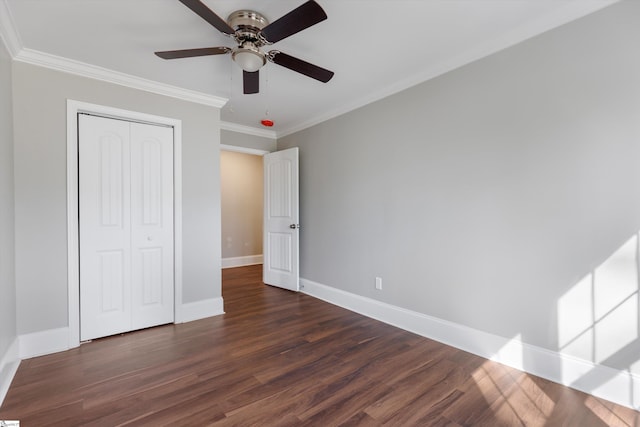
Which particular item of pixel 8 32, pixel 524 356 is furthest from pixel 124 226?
pixel 524 356

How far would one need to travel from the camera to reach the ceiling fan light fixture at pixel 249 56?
80.3 inches

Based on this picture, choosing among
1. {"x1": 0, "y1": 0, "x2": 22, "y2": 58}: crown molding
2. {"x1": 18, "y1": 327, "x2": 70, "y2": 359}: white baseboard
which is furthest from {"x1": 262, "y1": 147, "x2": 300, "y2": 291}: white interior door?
{"x1": 0, "y1": 0, "x2": 22, "y2": 58}: crown molding

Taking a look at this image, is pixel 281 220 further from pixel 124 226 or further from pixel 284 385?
pixel 284 385

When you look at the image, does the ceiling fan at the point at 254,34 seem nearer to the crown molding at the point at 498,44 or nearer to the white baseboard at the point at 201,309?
the crown molding at the point at 498,44

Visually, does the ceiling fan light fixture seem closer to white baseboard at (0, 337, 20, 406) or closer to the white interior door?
the white interior door

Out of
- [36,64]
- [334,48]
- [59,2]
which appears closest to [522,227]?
[334,48]

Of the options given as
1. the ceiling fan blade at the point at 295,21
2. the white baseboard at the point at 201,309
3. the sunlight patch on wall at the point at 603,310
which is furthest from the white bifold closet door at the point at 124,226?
the sunlight patch on wall at the point at 603,310

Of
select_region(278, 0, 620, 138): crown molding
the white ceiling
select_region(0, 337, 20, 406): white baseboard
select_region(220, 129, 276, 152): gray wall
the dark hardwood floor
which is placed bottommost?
the dark hardwood floor

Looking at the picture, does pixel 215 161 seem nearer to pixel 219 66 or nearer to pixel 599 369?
pixel 219 66

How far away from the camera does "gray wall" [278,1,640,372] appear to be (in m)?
1.83

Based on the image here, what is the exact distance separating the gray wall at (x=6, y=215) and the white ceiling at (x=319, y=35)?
1.24 ft

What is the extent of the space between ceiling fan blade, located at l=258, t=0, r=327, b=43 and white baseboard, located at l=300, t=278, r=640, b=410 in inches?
103

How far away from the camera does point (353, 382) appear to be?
6.74 feet

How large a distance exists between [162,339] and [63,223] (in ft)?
4.54
